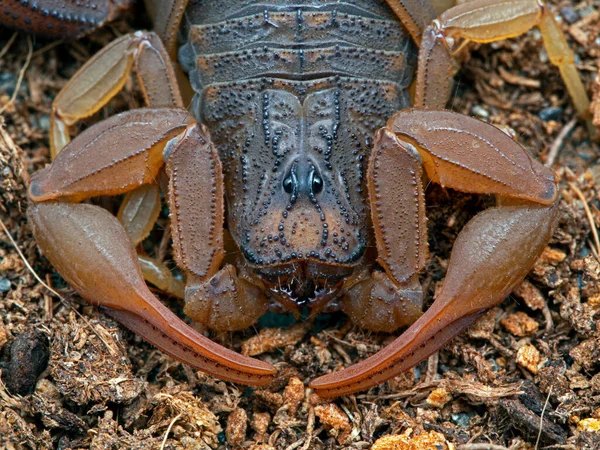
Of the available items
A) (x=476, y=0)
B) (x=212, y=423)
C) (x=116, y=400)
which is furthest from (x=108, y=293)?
(x=476, y=0)

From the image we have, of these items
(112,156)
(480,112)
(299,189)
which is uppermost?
(112,156)

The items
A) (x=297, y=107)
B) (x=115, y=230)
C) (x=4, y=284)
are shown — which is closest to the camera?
(x=115, y=230)

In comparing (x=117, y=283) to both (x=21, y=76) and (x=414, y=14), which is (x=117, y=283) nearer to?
(x=21, y=76)

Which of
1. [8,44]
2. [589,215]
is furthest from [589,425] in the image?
[8,44]

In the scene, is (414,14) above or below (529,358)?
above

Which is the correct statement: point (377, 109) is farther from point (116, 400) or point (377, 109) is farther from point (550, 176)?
point (116, 400)

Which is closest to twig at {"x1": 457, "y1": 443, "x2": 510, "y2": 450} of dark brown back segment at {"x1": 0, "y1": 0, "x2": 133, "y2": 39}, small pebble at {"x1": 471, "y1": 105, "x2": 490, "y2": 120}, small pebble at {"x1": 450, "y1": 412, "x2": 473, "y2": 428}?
small pebble at {"x1": 450, "y1": 412, "x2": 473, "y2": 428}

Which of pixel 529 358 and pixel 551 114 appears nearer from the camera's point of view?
pixel 529 358
